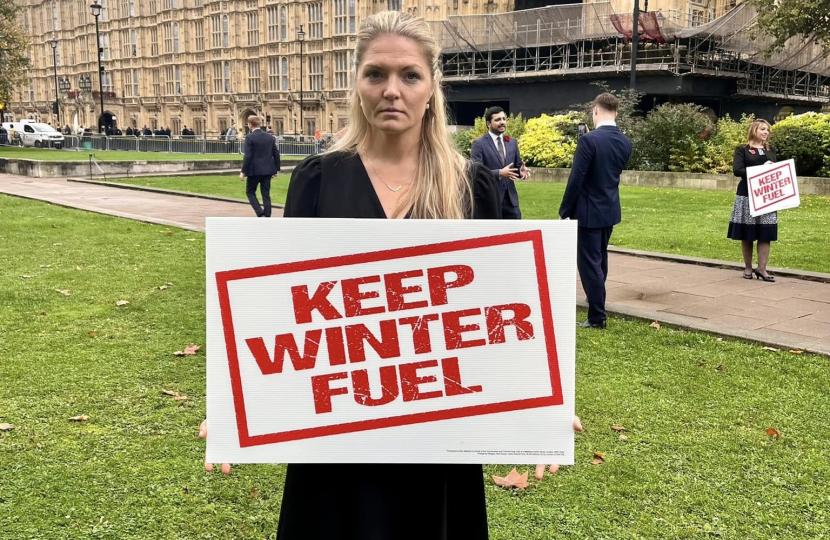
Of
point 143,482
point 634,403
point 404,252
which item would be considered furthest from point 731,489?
point 143,482

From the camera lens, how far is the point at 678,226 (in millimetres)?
12492

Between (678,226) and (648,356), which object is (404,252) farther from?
(678,226)

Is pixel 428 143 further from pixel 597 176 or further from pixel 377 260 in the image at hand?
pixel 597 176

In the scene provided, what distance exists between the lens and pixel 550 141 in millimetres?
23391

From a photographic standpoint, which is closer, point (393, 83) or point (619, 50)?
point (393, 83)

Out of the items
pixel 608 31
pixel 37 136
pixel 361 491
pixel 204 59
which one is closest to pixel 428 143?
pixel 361 491

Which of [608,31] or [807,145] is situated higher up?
[608,31]

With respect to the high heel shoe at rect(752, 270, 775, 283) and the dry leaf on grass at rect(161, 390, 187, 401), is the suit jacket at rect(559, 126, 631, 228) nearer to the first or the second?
the high heel shoe at rect(752, 270, 775, 283)

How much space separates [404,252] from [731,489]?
2389mm

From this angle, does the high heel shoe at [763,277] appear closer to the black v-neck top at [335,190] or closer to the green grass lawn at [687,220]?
the green grass lawn at [687,220]

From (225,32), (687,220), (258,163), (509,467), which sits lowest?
(509,467)

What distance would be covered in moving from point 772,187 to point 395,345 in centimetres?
748

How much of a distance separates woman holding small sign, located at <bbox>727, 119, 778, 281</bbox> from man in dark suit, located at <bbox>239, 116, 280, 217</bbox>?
789 centimetres

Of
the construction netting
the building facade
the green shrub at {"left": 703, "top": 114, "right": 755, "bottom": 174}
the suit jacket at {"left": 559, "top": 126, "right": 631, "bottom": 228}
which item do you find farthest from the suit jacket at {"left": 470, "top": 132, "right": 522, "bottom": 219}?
the building facade
